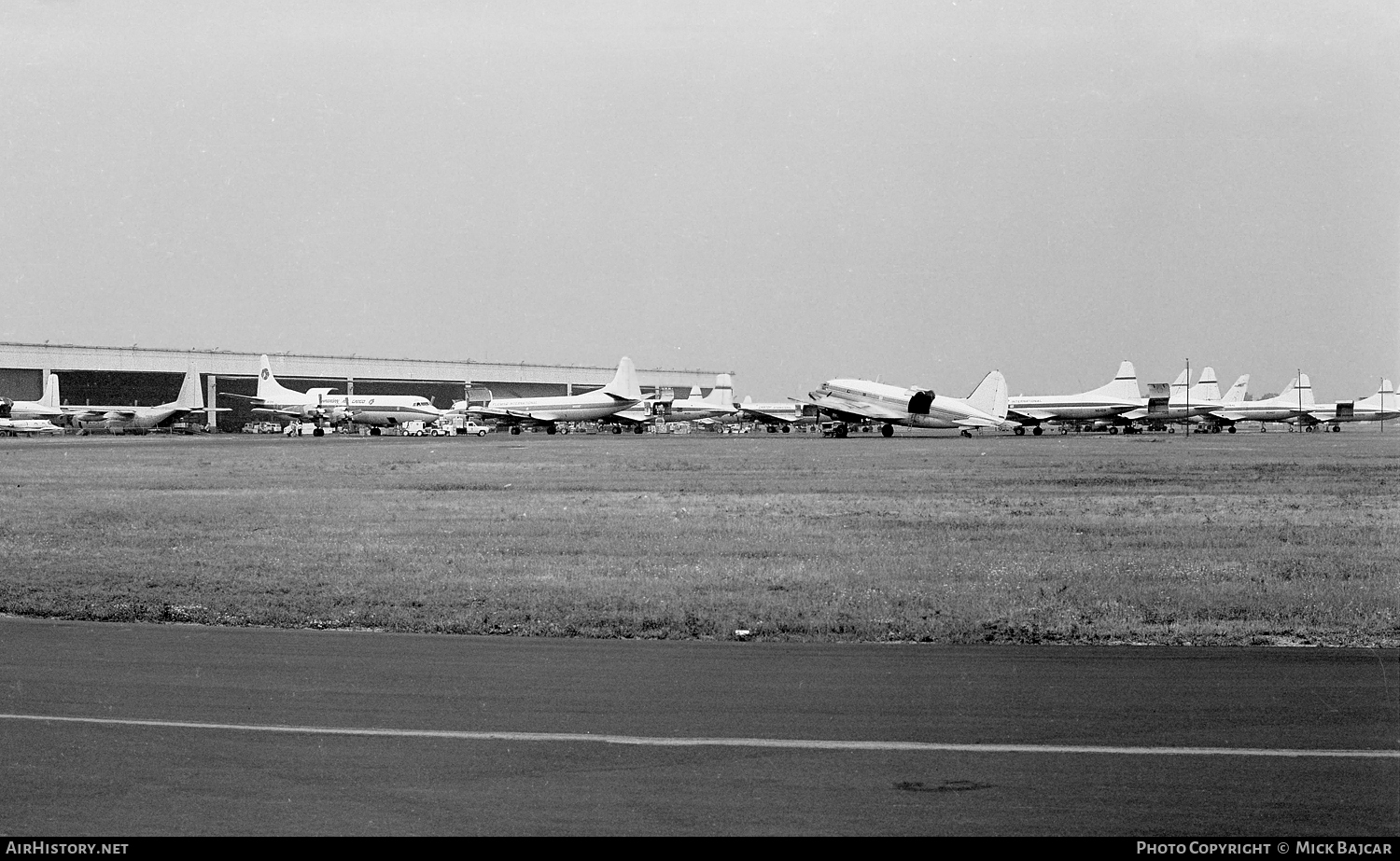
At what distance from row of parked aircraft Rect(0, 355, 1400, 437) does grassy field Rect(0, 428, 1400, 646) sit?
46954 millimetres

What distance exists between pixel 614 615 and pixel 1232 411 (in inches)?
4371

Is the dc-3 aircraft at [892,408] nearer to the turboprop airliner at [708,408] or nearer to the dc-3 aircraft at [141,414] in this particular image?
the turboprop airliner at [708,408]

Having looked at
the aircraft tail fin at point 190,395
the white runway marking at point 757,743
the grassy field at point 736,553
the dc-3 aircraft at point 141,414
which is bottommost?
the grassy field at point 736,553

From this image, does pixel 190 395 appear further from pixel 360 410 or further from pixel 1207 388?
pixel 1207 388

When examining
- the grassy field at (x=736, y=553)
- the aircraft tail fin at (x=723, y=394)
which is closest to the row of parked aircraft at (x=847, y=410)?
the aircraft tail fin at (x=723, y=394)

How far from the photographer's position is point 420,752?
299 inches

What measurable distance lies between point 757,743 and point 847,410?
79.3 meters

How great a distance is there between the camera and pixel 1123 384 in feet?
368

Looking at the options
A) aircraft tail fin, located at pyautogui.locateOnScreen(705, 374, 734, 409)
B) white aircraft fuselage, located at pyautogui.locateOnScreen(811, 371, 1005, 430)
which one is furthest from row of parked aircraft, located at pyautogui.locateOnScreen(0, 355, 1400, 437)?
aircraft tail fin, located at pyautogui.locateOnScreen(705, 374, 734, 409)

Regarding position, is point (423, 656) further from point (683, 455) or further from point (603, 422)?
point (603, 422)

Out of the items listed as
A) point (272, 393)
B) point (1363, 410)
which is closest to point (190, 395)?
point (272, 393)

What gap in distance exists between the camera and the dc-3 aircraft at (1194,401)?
354 feet

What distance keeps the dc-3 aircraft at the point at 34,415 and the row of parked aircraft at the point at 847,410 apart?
0.33 feet

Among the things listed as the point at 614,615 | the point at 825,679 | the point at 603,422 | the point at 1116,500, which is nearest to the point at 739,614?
the point at 614,615
